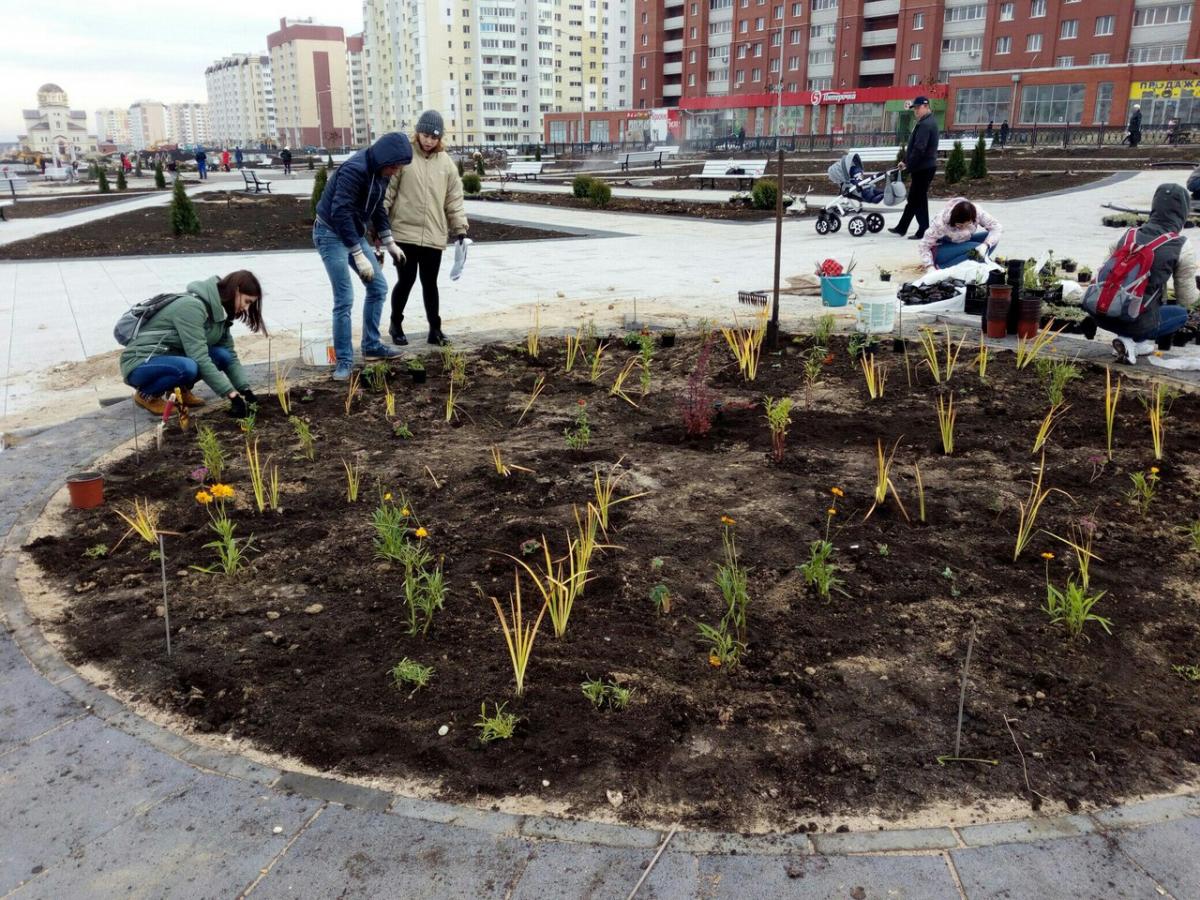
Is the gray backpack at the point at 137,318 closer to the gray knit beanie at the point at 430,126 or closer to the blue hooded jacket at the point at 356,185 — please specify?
the blue hooded jacket at the point at 356,185

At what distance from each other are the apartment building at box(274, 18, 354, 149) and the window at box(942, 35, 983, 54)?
327 ft

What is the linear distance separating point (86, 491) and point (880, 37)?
7031 centimetres

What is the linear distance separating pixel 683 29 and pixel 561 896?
86.7 meters

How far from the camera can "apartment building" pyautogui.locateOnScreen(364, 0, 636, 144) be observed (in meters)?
105

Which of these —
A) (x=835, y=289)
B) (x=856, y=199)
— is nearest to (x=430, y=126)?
(x=835, y=289)

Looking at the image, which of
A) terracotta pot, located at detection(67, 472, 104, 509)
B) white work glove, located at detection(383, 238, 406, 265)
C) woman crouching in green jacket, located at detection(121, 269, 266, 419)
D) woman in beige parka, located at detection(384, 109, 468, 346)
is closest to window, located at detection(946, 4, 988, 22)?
woman in beige parka, located at detection(384, 109, 468, 346)

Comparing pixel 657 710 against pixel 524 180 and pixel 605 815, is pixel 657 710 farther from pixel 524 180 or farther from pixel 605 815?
pixel 524 180

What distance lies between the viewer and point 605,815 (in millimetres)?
2174

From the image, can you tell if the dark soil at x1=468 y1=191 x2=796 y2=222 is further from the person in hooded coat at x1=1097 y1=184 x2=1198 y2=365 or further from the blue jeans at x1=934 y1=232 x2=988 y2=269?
the person in hooded coat at x1=1097 y1=184 x2=1198 y2=365

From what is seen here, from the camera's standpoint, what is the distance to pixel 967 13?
Answer: 59.1 meters

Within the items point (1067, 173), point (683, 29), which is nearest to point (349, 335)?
point (1067, 173)

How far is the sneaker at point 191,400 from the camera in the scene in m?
5.31

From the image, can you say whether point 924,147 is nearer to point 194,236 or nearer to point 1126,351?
point 1126,351

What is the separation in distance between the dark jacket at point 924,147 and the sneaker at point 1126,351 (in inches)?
273
